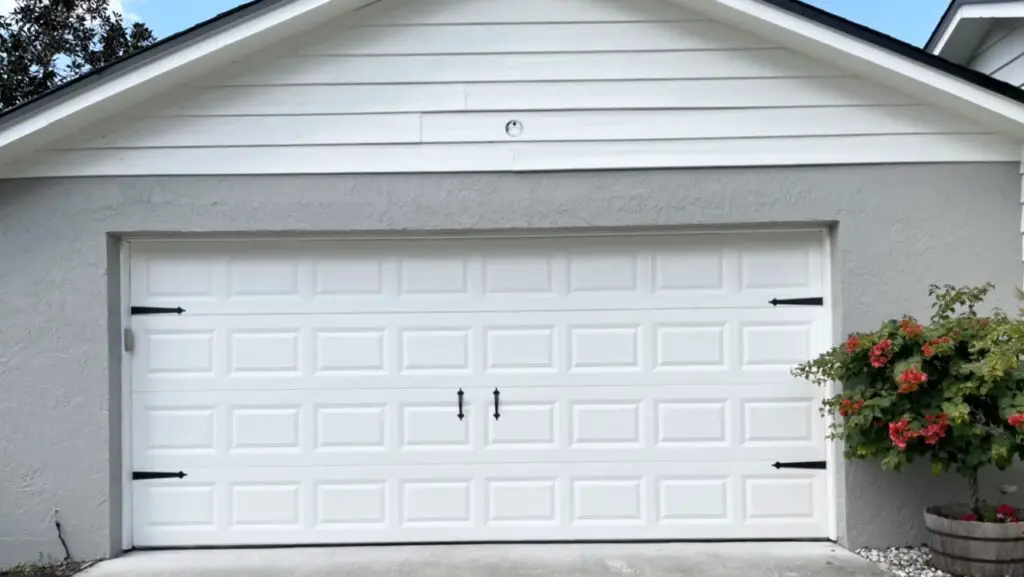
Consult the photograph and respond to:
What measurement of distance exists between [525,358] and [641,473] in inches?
43.6

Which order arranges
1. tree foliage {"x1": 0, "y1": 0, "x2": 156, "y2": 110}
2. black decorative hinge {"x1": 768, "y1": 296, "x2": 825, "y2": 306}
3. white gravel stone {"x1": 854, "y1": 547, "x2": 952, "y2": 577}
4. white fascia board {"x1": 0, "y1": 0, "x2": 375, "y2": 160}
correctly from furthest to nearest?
tree foliage {"x1": 0, "y1": 0, "x2": 156, "y2": 110}
black decorative hinge {"x1": 768, "y1": 296, "x2": 825, "y2": 306}
white fascia board {"x1": 0, "y1": 0, "x2": 375, "y2": 160}
white gravel stone {"x1": 854, "y1": 547, "x2": 952, "y2": 577}

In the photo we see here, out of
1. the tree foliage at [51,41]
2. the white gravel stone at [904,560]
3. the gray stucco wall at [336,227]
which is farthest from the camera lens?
the tree foliage at [51,41]

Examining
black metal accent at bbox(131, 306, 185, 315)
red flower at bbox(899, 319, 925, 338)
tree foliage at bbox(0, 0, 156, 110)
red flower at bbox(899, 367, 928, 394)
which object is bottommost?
red flower at bbox(899, 367, 928, 394)

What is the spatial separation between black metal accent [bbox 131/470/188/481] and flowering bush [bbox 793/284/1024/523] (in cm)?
426

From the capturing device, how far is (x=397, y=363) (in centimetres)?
550

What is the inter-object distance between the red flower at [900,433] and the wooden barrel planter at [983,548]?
63cm

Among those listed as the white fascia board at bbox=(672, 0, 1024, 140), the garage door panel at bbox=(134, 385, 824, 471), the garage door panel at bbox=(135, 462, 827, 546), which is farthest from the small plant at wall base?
the white fascia board at bbox=(672, 0, 1024, 140)

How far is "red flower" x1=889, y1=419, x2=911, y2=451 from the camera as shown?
451 cm

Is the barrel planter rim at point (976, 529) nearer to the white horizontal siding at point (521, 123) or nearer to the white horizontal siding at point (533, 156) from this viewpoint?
the white horizontal siding at point (533, 156)

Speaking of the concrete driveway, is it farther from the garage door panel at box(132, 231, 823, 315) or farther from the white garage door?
the garage door panel at box(132, 231, 823, 315)

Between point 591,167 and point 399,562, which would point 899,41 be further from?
point 399,562

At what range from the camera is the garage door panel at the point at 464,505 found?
5473mm

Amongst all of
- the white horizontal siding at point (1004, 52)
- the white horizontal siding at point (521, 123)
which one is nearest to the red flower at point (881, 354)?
the white horizontal siding at point (521, 123)

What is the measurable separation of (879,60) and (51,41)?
10.0 meters
